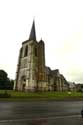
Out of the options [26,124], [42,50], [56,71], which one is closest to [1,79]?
[42,50]

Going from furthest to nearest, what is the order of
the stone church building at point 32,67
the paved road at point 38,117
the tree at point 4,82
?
the tree at point 4,82 < the stone church building at point 32,67 < the paved road at point 38,117

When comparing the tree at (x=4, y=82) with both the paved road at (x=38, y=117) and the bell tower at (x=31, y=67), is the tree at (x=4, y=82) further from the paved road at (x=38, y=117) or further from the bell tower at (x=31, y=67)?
the paved road at (x=38, y=117)

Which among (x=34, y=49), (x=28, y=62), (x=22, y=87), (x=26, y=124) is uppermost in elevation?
(x=34, y=49)

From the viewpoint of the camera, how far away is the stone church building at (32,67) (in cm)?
7781

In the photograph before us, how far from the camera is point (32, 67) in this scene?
7944 centimetres

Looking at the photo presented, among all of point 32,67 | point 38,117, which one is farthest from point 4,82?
point 38,117

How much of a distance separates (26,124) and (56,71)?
3643 inches

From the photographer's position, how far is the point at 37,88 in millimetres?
77812

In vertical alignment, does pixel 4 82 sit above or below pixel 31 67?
below

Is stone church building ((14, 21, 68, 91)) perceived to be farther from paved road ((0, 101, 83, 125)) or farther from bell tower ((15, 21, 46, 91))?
paved road ((0, 101, 83, 125))

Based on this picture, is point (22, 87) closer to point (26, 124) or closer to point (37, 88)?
point (37, 88)

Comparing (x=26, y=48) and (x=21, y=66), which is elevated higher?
(x=26, y=48)

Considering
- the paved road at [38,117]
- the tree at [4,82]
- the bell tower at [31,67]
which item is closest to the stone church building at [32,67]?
the bell tower at [31,67]

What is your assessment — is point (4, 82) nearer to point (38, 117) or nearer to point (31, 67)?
point (31, 67)
